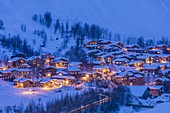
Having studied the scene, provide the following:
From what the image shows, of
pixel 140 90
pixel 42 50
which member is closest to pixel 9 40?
pixel 42 50

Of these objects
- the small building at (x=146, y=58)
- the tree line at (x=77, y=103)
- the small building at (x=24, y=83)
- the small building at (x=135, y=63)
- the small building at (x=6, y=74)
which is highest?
the small building at (x=146, y=58)

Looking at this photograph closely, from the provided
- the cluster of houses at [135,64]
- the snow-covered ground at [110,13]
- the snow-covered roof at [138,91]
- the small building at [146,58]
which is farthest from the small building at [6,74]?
the snow-covered ground at [110,13]

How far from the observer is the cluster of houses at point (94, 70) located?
1110 inches

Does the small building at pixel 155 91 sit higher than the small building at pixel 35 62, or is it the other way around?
the small building at pixel 35 62

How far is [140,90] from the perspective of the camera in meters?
24.8

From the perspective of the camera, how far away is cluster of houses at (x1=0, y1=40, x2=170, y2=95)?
1110 inches

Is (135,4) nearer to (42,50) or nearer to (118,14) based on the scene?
(118,14)

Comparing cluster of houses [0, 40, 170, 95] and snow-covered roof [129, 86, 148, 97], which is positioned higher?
cluster of houses [0, 40, 170, 95]

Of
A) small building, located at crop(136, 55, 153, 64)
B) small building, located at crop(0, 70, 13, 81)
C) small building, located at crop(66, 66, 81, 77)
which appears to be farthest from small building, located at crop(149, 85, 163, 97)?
small building, located at crop(136, 55, 153, 64)

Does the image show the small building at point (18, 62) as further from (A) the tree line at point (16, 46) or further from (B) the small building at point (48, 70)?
(A) the tree line at point (16, 46)

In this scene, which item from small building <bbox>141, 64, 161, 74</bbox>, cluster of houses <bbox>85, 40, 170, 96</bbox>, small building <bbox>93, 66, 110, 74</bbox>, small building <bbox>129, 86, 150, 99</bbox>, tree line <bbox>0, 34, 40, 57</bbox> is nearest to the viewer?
small building <bbox>129, 86, 150, 99</bbox>

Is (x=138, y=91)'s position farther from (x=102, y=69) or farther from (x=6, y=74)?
(x=6, y=74)

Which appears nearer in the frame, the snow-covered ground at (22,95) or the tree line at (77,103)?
the tree line at (77,103)

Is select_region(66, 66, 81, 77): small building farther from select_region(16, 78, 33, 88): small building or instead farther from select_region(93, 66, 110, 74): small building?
select_region(16, 78, 33, 88): small building
